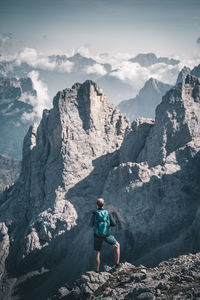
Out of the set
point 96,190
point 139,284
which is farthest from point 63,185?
point 139,284

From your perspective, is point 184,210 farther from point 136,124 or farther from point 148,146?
point 136,124

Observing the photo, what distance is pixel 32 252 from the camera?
2422 inches

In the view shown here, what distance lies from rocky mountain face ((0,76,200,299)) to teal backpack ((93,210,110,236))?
26820mm

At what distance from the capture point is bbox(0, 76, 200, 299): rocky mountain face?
52500mm

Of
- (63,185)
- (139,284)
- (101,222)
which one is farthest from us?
(63,185)

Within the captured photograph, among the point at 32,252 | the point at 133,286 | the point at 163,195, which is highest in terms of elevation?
the point at 163,195

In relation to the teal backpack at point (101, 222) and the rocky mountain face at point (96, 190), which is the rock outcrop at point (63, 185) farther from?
the teal backpack at point (101, 222)

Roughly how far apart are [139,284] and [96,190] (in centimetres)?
4672

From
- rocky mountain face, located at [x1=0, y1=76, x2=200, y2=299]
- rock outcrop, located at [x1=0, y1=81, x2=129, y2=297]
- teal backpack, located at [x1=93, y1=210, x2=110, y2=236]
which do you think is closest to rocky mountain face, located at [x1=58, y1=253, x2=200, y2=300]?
teal backpack, located at [x1=93, y1=210, x2=110, y2=236]

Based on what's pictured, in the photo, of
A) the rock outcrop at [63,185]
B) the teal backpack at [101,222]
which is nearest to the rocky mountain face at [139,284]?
the teal backpack at [101,222]

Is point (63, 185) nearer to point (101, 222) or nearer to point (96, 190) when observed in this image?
point (96, 190)

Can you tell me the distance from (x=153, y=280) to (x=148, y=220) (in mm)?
31086

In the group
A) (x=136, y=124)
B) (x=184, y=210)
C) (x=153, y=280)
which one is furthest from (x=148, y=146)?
(x=153, y=280)

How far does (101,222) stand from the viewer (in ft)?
73.7
